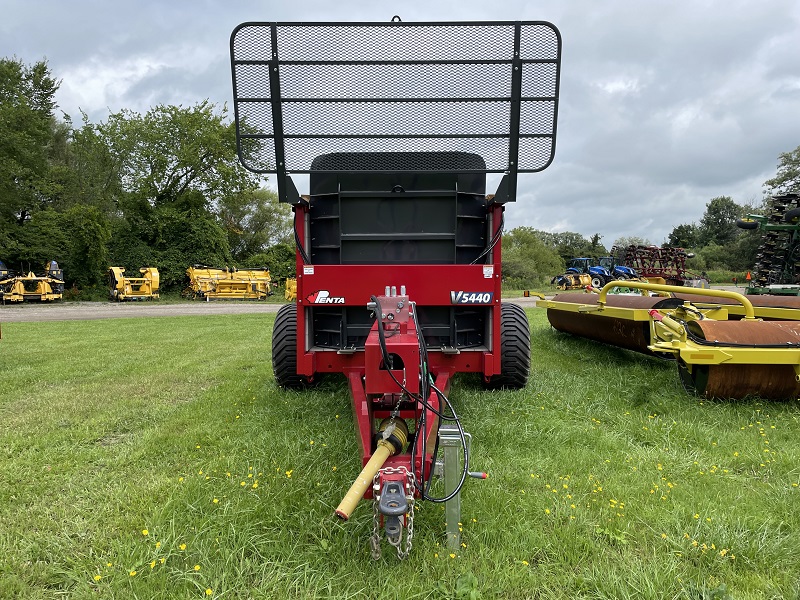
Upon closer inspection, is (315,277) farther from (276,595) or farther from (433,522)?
(276,595)

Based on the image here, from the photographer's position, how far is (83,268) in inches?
988

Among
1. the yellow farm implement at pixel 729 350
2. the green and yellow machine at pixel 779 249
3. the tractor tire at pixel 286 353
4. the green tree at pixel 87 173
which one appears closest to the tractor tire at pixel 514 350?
the yellow farm implement at pixel 729 350

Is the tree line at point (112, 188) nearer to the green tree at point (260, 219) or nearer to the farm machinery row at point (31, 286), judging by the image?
the farm machinery row at point (31, 286)

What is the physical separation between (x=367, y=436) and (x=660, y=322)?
2956 millimetres

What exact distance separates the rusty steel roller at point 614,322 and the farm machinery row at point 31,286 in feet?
71.5

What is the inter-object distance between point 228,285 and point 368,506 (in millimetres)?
23708

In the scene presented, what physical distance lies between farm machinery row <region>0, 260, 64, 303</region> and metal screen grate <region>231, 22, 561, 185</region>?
72.8 ft

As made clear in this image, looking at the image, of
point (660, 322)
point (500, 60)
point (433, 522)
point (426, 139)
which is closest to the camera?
point (433, 522)

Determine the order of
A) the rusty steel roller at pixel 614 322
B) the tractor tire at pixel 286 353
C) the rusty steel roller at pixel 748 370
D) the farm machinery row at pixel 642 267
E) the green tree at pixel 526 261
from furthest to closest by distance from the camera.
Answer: the green tree at pixel 526 261 → the farm machinery row at pixel 642 267 → the rusty steel roller at pixel 614 322 → the tractor tire at pixel 286 353 → the rusty steel roller at pixel 748 370

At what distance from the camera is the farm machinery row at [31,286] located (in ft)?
67.9

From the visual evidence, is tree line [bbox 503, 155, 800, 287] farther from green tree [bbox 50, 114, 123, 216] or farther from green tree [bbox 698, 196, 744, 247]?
green tree [bbox 50, 114, 123, 216]

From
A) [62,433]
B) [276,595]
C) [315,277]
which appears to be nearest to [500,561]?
[276,595]

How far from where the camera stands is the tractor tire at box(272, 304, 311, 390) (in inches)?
179

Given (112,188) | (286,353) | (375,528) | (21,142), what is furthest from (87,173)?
(375,528)
